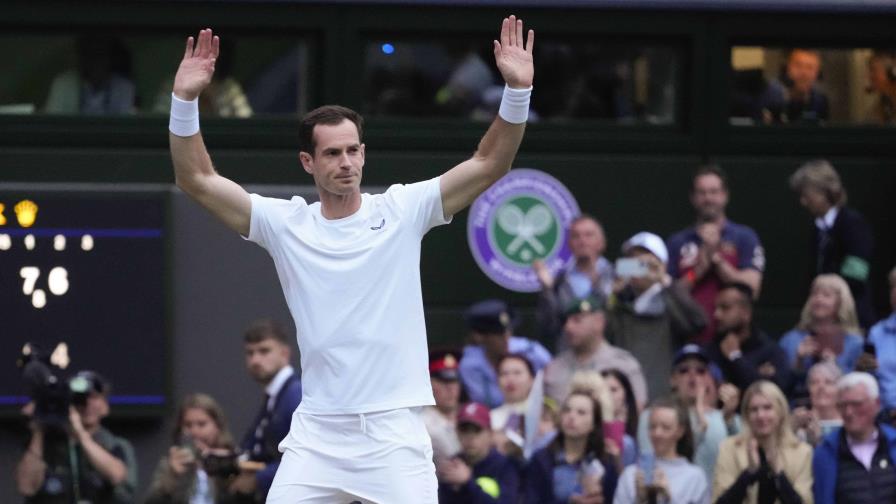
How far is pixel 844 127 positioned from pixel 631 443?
13.4 feet

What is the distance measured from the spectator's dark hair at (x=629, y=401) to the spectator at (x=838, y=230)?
2.05 metres

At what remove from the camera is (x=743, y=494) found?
9.76 m

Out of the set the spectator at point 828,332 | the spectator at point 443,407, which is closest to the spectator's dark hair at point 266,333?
the spectator at point 443,407

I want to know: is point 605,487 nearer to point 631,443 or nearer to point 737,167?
point 631,443

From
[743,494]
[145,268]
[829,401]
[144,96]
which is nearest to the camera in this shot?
[743,494]

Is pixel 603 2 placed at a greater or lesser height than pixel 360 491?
greater

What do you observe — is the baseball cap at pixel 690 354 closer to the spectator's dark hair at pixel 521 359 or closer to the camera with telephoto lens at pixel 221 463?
the spectator's dark hair at pixel 521 359

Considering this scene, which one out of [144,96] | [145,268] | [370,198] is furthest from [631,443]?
[144,96]

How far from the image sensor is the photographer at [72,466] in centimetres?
967

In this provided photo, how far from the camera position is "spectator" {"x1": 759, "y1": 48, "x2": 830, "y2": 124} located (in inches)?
529

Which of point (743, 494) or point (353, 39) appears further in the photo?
point (353, 39)

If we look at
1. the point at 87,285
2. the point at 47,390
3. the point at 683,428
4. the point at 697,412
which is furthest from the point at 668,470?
the point at 87,285

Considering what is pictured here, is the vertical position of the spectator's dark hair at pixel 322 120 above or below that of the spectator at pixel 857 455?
above

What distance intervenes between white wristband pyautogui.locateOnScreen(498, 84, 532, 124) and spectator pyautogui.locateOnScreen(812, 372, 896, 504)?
3704 mm
